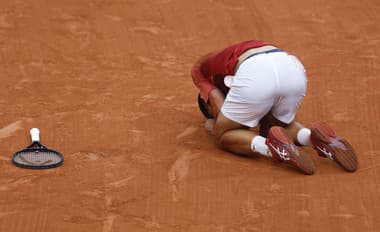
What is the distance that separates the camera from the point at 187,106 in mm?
8906

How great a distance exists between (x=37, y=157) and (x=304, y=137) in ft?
6.50

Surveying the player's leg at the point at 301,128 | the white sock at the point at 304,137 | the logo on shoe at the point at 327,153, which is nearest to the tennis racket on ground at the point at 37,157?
the player's leg at the point at 301,128

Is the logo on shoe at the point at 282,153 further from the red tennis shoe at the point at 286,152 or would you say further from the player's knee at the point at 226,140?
the player's knee at the point at 226,140

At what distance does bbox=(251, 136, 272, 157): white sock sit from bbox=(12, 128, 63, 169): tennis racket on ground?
4.59 ft

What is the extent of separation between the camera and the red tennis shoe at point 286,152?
23.4 feet

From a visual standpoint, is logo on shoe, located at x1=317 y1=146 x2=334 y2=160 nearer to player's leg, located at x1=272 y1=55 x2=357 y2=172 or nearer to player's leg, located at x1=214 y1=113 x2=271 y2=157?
player's leg, located at x1=272 y1=55 x2=357 y2=172

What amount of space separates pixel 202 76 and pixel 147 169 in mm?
1022

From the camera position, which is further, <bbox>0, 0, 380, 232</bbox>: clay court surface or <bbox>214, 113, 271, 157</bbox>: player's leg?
<bbox>214, 113, 271, 157</bbox>: player's leg

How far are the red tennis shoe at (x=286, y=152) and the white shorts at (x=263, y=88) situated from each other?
285 millimetres

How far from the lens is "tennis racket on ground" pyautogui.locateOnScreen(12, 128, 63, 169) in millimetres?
7289

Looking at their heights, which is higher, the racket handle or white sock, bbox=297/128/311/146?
white sock, bbox=297/128/311/146

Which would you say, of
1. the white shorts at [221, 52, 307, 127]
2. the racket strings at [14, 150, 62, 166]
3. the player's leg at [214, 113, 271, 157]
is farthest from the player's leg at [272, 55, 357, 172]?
the racket strings at [14, 150, 62, 166]

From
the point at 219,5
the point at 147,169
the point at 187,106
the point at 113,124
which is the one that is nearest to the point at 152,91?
the point at 187,106

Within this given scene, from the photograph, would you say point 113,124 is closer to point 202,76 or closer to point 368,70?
point 202,76
